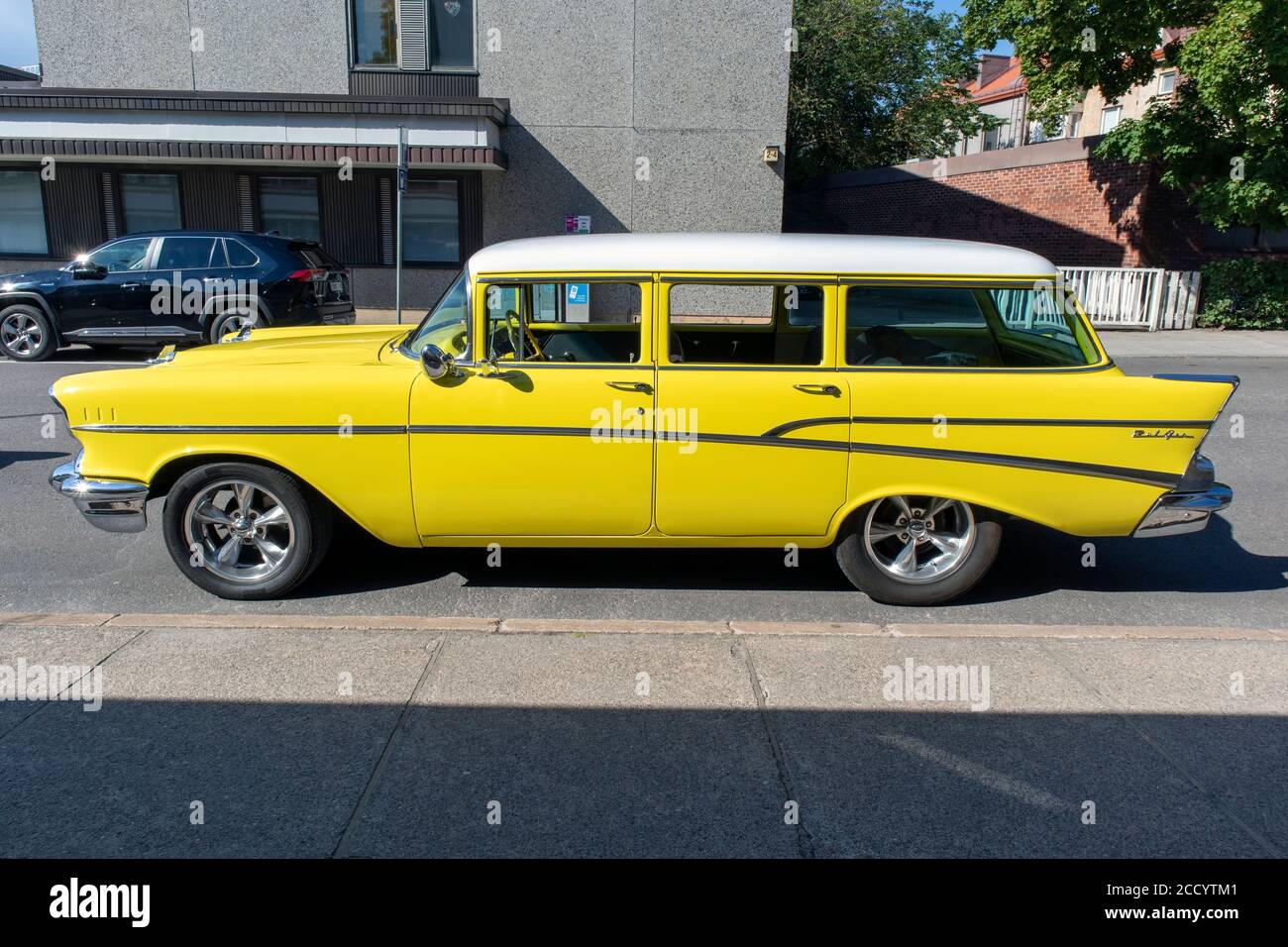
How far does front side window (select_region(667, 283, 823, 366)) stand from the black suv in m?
8.67

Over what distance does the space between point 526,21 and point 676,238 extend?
1531 cm

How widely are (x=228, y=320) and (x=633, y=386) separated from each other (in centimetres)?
966

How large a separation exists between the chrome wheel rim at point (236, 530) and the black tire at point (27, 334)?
32.5ft

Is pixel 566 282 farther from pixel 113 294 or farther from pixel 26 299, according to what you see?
pixel 26 299

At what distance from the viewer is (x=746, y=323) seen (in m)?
5.24

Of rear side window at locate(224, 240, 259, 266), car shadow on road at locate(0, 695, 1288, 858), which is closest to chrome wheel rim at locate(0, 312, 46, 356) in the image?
rear side window at locate(224, 240, 259, 266)

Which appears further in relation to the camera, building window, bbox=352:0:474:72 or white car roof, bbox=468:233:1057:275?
building window, bbox=352:0:474:72

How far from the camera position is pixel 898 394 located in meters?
4.53

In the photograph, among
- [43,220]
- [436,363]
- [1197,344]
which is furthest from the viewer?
[43,220]

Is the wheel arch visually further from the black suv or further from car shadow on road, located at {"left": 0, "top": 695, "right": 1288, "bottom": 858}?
car shadow on road, located at {"left": 0, "top": 695, "right": 1288, "bottom": 858}

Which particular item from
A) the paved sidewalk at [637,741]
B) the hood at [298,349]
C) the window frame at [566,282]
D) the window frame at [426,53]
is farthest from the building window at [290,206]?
the paved sidewalk at [637,741]

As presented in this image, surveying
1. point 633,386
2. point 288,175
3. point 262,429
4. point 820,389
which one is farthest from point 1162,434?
point 288,175

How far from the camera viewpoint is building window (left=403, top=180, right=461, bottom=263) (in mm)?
18766
